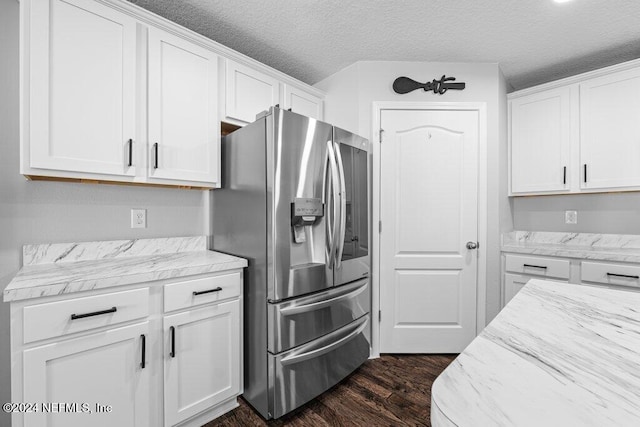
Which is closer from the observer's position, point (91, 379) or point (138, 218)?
point (91, 379)

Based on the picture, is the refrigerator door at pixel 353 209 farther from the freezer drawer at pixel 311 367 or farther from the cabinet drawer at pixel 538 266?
the cabinet drawer at pixel 538 266

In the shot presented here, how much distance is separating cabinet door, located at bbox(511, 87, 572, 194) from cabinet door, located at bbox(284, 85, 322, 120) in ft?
6.21

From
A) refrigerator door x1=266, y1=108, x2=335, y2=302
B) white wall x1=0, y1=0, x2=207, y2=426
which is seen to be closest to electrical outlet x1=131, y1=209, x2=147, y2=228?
white wall x1=0, y1=0, x2=207, y2=426

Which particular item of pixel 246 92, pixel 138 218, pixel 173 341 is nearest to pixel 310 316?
pixel 173 341

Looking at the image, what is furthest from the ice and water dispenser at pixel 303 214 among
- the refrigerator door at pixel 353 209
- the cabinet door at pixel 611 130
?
the cabinet door at pixel 611 130

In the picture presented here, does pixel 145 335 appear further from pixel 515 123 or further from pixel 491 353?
pixel 515 123

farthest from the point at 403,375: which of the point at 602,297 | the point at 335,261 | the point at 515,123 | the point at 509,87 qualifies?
the point at 509,87

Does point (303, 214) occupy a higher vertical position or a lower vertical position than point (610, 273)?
higher

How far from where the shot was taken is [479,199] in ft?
8.05

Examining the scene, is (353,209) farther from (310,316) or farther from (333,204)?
(310,316)

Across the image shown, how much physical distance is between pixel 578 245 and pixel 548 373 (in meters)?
2.93

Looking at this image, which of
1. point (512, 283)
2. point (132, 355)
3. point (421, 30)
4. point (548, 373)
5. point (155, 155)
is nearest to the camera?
point (548, 373)

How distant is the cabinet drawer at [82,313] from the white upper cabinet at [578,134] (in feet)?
10.3

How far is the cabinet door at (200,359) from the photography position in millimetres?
1468
